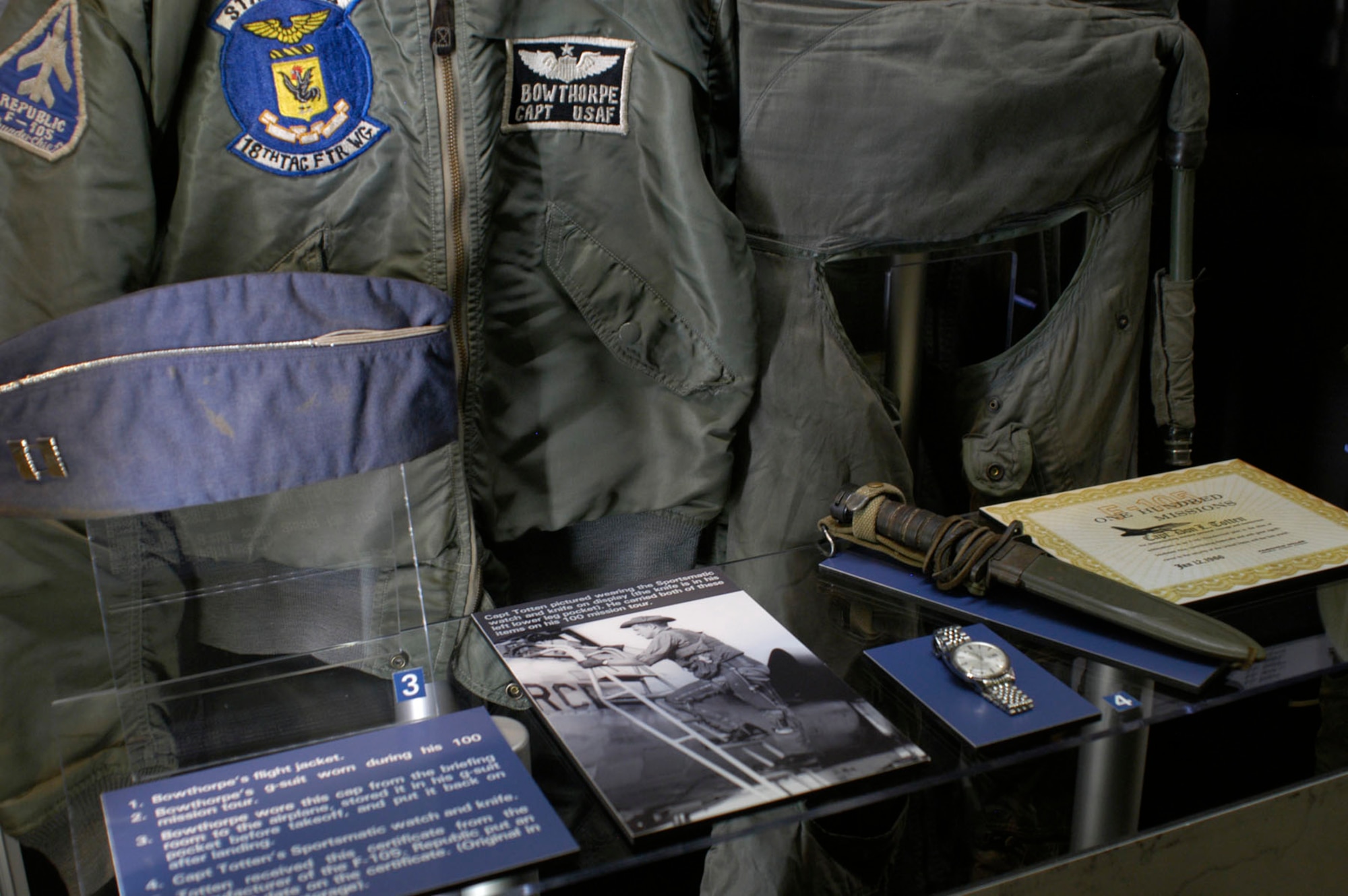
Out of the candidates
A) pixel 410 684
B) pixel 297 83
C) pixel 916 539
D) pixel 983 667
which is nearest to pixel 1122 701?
pixel 983 667

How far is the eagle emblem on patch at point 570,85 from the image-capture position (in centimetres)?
101

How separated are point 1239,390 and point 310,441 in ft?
3.99

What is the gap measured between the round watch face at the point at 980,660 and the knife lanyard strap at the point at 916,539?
10 centimetres

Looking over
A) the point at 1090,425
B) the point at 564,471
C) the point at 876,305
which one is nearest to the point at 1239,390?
the point at 1090,425

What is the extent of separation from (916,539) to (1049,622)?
0.12 m

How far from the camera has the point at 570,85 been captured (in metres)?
1.02

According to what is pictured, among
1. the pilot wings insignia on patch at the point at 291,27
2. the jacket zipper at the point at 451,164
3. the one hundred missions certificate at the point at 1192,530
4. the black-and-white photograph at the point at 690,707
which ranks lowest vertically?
the black-and-white photograph at the point at 690,707

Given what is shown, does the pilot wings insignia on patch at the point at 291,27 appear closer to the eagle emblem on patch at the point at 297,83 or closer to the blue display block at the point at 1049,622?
the eagle emblem on patch at the point at 297,83

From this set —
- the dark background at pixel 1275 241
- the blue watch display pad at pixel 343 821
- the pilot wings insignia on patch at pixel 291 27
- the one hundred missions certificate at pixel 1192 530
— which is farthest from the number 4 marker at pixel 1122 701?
the pilot wings insignia on patch at pixel 291 27

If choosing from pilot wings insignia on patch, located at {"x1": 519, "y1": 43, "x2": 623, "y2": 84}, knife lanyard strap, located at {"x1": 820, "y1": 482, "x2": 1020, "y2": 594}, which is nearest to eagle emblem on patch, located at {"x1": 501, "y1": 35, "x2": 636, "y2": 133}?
A: pilot wings insignia on patch, located at {"x1": 519, "y1": 43, "x2": 623, "y2": 84}

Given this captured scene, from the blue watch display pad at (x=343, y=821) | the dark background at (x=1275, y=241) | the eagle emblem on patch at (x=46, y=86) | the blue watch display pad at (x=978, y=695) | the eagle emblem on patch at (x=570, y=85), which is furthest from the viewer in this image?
the dark background at (x=1275, y=241)

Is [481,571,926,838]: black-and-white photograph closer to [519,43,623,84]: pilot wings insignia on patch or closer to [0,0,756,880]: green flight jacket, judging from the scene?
[0,0,756,880]: green flight jacket

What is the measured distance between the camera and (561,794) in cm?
68

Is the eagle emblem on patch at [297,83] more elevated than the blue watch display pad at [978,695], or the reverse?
the eagle emblem on patch at [297,83]
